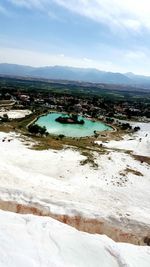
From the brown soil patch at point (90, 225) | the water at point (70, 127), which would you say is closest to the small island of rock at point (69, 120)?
the water at point (70, 127)

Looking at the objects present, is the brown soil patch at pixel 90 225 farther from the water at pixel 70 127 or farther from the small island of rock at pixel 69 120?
the small island of rock at pixel 69 120

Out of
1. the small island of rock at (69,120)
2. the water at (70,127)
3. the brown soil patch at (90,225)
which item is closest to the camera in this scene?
the brown soil patch at (90,225)

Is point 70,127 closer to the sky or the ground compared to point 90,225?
closer to the ground

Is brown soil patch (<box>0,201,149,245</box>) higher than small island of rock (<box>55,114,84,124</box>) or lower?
higher

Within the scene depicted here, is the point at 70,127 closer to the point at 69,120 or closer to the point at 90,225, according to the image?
the point at 69,120

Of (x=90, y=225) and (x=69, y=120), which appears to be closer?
(x=90, y=225)

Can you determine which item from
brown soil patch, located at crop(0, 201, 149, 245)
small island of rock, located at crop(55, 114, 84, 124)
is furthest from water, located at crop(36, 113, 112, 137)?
brown soil patch, located at crop(0, 201, 149, 245)

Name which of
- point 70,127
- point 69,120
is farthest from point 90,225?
point 69,120

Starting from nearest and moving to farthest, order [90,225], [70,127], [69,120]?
[90,225], [70,127], [69,120]

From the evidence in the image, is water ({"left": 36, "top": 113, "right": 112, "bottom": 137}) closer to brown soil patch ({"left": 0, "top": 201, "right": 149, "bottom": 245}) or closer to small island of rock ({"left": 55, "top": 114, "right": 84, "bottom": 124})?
small island of rock ({"left": 55, "top": 114, "right": 84, "bottom": 124})
